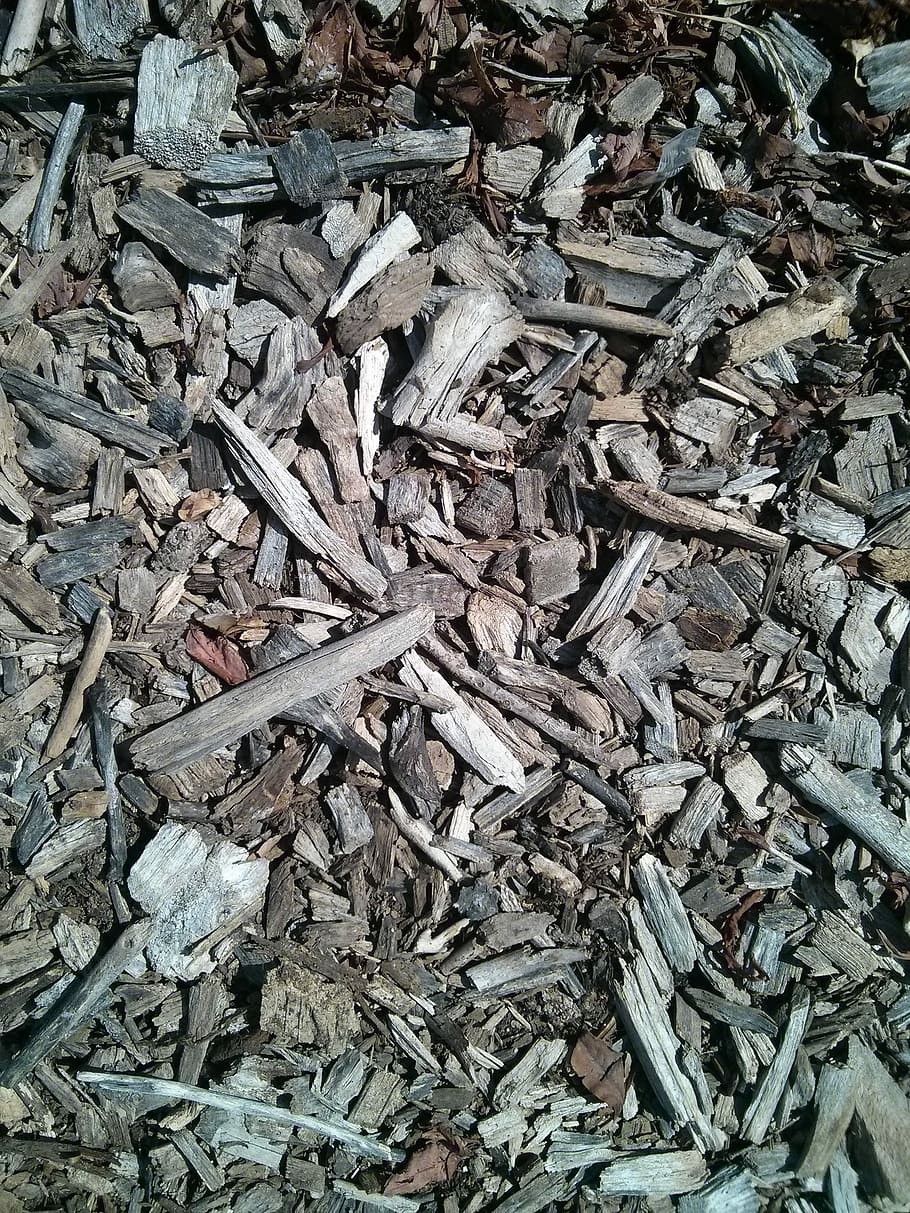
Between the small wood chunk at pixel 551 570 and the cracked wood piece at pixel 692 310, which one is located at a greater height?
the cracked wood piece at pixel 692 310

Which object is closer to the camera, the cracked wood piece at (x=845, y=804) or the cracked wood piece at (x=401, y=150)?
the cracked wood piece at (x=401, y=150)

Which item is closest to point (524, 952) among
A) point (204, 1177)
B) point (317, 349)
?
point (204, 1177)

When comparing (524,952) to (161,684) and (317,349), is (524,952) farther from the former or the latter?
(317,349)

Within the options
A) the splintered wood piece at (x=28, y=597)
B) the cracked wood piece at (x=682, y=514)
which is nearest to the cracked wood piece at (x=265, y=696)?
→ the splintered wood piece at (x=28, y=597)

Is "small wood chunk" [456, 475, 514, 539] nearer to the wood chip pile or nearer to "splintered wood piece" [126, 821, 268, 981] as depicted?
the wood chip pile

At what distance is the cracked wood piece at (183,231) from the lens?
1.73m

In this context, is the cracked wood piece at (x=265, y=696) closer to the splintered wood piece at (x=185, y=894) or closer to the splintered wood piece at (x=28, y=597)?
the splintered wood piece at (x=185, y=894)

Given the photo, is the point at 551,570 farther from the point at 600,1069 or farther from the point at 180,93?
the point at 180,93

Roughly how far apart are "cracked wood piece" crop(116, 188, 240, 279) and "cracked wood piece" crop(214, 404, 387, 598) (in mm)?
331

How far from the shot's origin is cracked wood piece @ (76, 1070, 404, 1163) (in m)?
1.75

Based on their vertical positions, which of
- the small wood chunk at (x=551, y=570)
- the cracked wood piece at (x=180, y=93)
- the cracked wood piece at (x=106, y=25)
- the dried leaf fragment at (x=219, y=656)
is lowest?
the dried leaf fragment at (x=219, y=656)

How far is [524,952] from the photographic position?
5.93 feet

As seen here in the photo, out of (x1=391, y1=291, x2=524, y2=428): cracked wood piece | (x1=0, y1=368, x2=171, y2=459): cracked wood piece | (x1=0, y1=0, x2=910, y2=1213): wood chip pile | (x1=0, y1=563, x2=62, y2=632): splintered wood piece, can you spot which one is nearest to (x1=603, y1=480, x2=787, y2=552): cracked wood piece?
(x1=0, y1=0, x2=910, y2=1213): wood chip pile

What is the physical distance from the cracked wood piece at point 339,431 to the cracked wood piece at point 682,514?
1.89 feet
